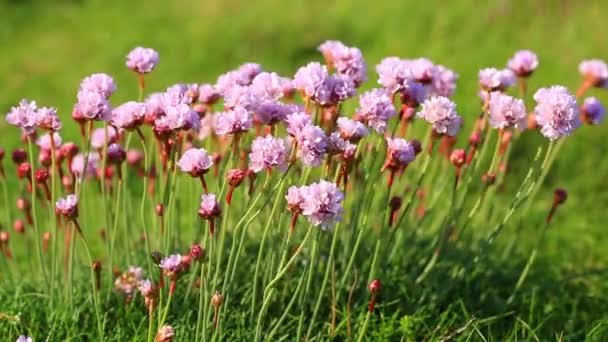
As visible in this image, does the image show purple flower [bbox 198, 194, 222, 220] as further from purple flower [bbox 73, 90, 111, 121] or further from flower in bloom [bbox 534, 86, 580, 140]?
flower in bloom [bbox 534, 86, 580, 140]

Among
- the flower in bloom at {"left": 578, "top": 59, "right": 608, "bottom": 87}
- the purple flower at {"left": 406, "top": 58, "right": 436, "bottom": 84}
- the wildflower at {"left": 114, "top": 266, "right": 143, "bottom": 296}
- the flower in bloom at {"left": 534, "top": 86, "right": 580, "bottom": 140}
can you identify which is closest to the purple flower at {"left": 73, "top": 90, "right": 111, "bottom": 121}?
the wildflower at {"left": 114, "top": 266, "right": 143, "bottom": 296}

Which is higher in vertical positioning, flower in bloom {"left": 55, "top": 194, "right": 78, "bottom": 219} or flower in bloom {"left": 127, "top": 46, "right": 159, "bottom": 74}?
flower in bloom {"left": 127, "top": 46, "right": 159, "bottom": 74}

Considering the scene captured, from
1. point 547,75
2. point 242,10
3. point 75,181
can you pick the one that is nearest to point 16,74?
point 242,10

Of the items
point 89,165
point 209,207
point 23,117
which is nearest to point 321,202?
point 209,207

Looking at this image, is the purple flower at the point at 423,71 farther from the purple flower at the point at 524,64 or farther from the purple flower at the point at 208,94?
the purple flower at the point at 208,94

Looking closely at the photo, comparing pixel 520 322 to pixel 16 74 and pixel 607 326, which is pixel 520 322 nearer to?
pixel 607 326

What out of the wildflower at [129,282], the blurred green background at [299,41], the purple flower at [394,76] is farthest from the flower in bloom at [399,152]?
the blurred green background at [299,41]

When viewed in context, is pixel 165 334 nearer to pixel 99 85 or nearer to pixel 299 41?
pixel 99 85
